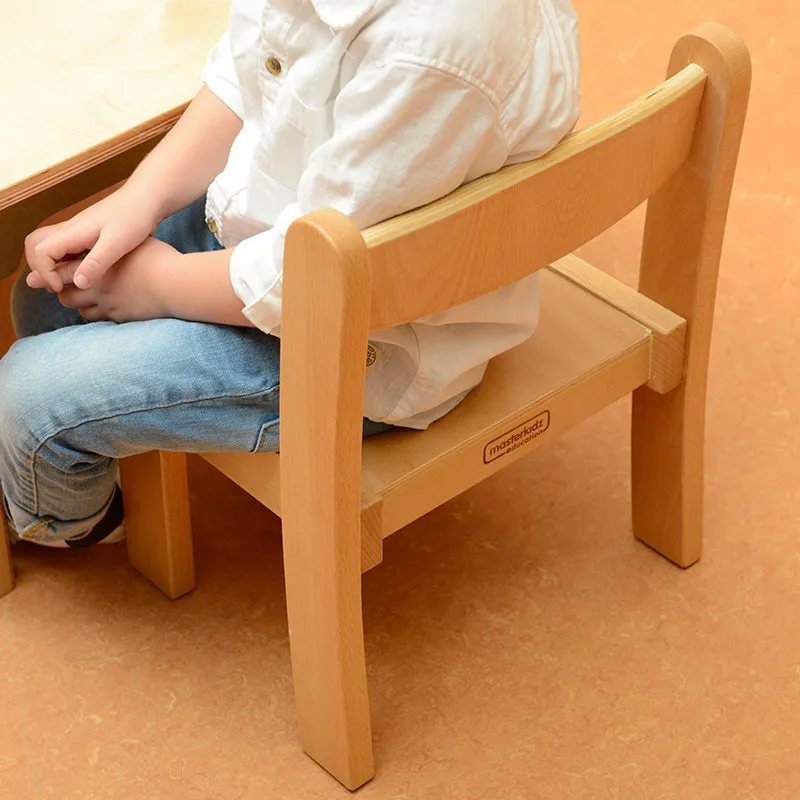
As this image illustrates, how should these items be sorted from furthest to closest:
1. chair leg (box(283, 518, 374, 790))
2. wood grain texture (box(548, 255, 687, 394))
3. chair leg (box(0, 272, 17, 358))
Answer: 1. chair leg (box(0, 272, 17, 358))
2. wood grain texture (box(548, 255, 687, 394))
3. chair leg (box(283, 518, 374, 790))

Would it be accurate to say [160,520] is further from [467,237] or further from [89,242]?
[467,237]

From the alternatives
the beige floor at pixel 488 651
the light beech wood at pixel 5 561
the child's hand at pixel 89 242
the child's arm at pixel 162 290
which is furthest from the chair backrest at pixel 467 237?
the light beech wood at pixel 5 561

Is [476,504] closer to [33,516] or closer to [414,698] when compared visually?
[414,698]

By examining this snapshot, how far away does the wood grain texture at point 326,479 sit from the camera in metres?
0.91

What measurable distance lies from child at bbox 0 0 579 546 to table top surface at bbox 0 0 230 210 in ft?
0.18

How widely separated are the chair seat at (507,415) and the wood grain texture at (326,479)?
0.06 m

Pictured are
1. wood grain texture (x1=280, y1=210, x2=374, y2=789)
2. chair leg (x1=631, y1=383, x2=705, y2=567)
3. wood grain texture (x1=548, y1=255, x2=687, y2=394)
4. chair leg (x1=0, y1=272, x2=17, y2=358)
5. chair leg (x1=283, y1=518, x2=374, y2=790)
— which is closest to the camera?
wood grain texture (x1=280, y1=210, x2=374, y2=789)

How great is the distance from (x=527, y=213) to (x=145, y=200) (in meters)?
0.39

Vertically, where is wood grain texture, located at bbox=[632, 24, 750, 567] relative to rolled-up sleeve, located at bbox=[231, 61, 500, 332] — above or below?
below

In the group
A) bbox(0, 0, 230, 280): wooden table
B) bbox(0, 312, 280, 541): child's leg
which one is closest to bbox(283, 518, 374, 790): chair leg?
bbox(0, 312, 280, 541): child's leg

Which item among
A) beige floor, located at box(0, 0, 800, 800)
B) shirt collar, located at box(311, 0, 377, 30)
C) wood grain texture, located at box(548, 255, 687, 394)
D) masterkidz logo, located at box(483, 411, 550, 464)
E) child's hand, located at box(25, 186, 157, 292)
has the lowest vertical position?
beige floor, located at box(0, 0, 800, 800)

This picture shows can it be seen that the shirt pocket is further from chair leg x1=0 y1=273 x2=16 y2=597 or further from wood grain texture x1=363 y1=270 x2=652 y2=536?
chair leg x1=0 y1=273 x2=16 y2=597

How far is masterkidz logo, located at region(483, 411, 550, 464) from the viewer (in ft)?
3.98

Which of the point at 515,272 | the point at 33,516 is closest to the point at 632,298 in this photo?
the point at 515,272
